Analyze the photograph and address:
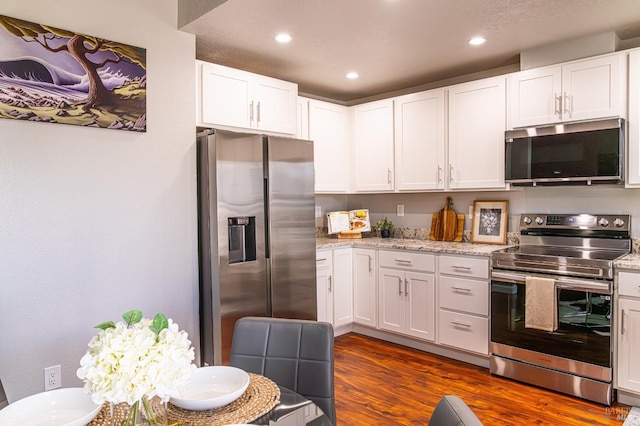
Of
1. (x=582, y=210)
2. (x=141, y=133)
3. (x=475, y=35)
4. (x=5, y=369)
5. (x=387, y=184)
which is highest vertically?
(x=475, y=35)

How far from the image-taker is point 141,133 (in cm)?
268

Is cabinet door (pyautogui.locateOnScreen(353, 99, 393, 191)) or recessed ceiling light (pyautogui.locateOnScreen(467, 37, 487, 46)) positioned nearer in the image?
recessed ceiling light (pyautogui.locateOnScreen(467, 37, 487, 46))

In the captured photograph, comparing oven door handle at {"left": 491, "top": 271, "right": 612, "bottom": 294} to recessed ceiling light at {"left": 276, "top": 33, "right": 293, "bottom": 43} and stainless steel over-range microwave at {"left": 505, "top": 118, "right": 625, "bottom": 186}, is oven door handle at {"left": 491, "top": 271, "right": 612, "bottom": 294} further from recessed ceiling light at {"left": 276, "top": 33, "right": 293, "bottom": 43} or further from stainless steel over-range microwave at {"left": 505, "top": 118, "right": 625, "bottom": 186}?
recessed ceiling light at {"left": 276, "top": 33, "right": 293, "bottom": 43}

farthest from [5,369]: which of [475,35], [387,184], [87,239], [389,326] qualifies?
[475,35]

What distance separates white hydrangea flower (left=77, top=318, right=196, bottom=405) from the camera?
0.86 meters

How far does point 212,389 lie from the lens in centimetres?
131

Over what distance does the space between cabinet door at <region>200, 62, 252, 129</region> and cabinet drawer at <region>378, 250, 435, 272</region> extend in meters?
1.66

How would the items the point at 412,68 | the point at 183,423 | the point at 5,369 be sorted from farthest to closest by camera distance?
the point at 412,68
the point at 5,369
the point at 183,423

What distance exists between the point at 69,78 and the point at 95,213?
2.48 feet

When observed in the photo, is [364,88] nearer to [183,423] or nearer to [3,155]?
[3,155]

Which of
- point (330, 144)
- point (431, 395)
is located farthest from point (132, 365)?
point (330, 144)

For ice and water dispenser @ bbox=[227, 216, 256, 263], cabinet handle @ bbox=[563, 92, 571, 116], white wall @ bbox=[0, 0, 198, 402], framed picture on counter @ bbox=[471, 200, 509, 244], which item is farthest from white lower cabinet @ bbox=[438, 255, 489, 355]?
white wall @ bbox=[0, 0, 198, 402]

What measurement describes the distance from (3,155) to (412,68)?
302cm

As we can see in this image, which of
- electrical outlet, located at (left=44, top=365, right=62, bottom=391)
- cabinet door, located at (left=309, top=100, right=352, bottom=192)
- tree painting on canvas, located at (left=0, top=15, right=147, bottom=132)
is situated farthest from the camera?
cabinet door, located at (left=309, top=100, right=352, bottom=192)
